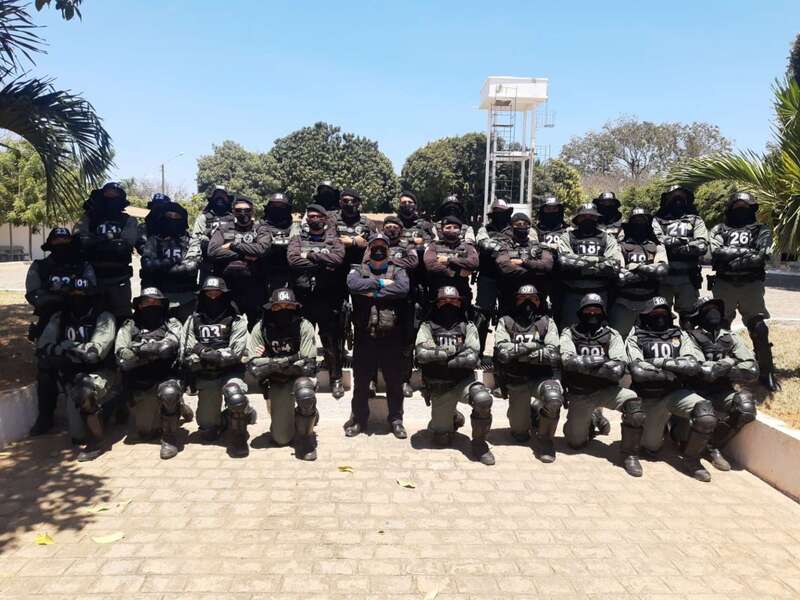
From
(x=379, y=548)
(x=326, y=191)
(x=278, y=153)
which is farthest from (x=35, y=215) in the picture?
(x=379, y=548)

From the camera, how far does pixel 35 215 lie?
31.3 m

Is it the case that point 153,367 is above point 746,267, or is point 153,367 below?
below

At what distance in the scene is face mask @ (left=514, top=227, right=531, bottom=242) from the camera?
7496 millimetres

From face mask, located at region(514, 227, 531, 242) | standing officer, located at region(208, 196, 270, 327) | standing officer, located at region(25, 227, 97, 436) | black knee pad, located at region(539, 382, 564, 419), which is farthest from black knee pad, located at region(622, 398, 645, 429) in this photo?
standing officer, located at region(25, 227, 97, 436)

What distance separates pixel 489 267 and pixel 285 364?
Result: 3253mm

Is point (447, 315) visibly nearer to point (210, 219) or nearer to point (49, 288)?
point (210, 219)

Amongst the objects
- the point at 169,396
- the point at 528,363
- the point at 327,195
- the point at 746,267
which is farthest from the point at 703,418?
the point at 327,195

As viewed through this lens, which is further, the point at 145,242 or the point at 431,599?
the point at 145,242

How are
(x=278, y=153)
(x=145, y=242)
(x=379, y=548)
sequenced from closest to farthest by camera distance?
1. (x=379, y=548)
2. (x=145, y=242)
3. (x=278, y=153)

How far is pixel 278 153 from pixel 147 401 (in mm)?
42769

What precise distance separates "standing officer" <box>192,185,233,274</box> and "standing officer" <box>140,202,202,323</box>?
147 millimetres

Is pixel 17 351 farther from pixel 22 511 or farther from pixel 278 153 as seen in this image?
pixel 278 153

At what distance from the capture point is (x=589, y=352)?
618 centimetres

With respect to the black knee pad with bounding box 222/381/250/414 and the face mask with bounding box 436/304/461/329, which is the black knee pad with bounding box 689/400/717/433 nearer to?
the face mask with bounding box 436/304/461/329
